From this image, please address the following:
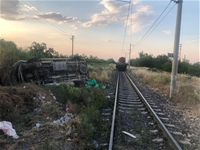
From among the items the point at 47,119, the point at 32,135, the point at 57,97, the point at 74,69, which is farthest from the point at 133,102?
the point at 74,69

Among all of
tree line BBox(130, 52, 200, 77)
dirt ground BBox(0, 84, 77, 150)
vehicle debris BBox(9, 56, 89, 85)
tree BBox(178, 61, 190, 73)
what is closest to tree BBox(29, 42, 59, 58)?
vehicle debris BBox(9, 56, 89, 85)

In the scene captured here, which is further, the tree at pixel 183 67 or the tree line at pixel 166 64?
the tree at pixel 183 67

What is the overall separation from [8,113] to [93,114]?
2696mm

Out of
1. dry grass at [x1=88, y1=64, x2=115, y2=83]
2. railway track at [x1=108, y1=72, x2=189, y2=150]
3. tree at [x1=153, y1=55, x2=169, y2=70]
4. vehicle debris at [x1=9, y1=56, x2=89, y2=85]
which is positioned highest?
tree at [x1=153, y1=55, x2=169, y2=70]

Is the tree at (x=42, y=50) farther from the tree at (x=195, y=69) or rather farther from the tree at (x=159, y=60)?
the tree at (x=159, y=60)

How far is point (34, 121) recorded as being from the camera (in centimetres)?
604

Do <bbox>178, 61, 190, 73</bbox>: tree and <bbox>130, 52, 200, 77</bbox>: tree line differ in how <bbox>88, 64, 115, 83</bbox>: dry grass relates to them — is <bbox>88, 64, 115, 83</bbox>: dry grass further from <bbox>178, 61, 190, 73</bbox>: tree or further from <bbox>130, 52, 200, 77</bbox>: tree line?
<bbox>178, 61, 190, 73</bbox>: tree

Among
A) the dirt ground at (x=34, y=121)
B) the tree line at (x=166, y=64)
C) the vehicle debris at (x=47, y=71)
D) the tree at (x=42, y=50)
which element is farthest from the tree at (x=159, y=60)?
the dirt ground at (x=34, y=121)

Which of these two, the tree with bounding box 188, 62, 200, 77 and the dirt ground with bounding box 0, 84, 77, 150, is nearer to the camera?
the dirt ground with bounding box 0, 84, 77, 150

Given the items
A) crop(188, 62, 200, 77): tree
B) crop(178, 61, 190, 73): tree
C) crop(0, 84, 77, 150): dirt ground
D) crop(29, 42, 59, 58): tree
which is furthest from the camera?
crop(178, 61, 190, 73): tree

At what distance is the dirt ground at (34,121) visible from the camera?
4527mm

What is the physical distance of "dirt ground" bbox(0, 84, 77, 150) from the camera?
4.53 m

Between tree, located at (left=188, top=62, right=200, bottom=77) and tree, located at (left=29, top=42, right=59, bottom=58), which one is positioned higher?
tree, located at (left=29, top=42, right=59, bottom=58)

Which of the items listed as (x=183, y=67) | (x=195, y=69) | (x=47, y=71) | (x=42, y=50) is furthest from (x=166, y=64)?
(x=47, y=71)
